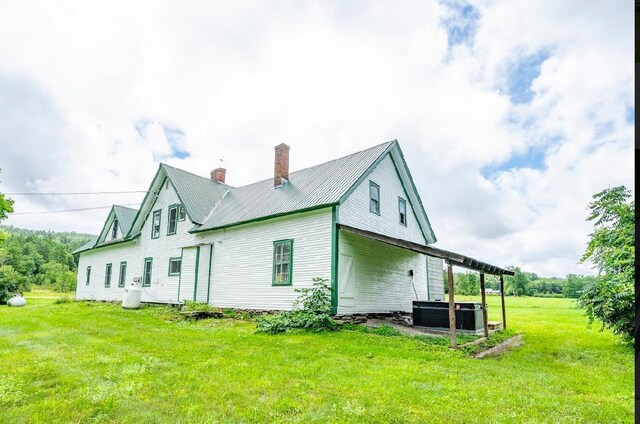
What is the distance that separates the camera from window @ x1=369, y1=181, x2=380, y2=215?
14.5 meters

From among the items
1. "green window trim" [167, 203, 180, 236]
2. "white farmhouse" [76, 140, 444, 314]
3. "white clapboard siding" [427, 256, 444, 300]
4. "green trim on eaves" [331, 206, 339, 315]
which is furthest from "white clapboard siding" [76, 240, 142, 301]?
"white clapboard siding" [427, 256, 444, 300]

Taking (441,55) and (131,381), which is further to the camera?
(441,55)

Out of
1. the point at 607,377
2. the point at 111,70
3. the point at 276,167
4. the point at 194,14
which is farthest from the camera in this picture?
the point at 276,167

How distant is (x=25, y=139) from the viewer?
18.6 meters

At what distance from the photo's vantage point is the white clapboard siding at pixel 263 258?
41.1ft

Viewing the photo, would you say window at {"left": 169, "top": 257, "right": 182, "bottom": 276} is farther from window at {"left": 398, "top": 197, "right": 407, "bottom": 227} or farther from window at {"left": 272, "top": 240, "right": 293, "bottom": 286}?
window at {"left": 398, "top": 197, "right": 407, "bottom": 227}

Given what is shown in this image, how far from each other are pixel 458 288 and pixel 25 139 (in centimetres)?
4785

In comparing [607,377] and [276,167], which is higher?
[276,167]

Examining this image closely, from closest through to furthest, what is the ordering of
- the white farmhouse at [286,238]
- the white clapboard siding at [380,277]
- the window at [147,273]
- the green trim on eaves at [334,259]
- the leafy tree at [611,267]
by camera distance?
→ the leafy tree at [611,267] < the green trim on eaves at [334,259] < the white farmhouse at [286,238] < the white clapboard siding at [380,277] < the window at [147,273]

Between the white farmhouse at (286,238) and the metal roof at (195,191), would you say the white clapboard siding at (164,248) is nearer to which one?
the white farmhouse at (286,238)

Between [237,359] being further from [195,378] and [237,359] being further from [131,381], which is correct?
[131,381]

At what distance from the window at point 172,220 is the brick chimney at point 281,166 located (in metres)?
5.31

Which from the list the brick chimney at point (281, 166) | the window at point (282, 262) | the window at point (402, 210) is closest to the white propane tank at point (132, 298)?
the brick chimney at point (281, 166)

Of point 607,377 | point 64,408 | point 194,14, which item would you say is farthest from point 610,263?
point 64,408
